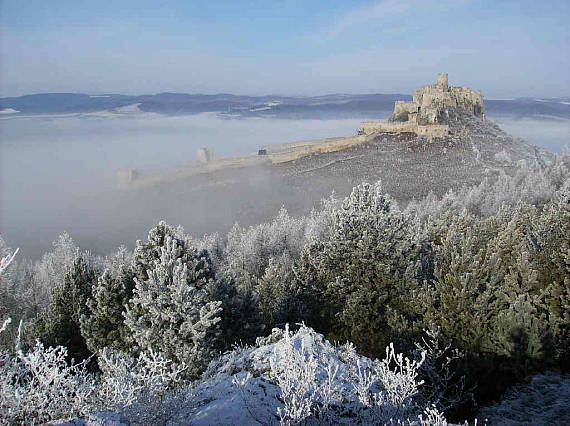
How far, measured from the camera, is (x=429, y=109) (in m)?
79.2

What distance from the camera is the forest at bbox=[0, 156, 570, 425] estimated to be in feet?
23.5

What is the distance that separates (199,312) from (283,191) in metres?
57.0

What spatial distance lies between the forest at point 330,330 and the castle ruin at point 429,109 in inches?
2305

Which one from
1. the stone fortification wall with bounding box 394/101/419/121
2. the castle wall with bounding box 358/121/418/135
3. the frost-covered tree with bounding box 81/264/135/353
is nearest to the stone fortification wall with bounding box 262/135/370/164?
the castle wall with bounding box 358/121/418/135

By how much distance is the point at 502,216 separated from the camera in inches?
1142

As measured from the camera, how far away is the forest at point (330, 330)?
7176 millimetres

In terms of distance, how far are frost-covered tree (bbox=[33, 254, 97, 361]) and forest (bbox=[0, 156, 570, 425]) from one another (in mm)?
59

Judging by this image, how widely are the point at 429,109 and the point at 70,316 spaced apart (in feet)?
238

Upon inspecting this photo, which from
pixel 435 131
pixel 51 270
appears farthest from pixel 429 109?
pixel 51 270

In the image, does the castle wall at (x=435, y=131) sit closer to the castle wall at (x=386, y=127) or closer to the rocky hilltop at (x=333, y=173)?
the rocky hilltop at (x=333, y=173)

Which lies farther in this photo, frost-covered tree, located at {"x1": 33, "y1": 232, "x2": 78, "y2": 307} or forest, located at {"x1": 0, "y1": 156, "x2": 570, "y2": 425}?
frost-covered tree, located at {"x1": 33, "y1": 232, "x2": 78, "y2": 307}

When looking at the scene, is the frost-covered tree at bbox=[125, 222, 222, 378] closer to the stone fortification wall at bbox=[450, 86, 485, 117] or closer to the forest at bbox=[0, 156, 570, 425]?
the forest at bbox=[0, 156, 570, 425]

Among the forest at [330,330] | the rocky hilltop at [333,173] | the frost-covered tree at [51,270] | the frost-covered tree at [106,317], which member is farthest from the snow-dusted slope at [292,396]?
the rocky hilltop at [333,173]

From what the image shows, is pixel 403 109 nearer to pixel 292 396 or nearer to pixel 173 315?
pixel 173 315
